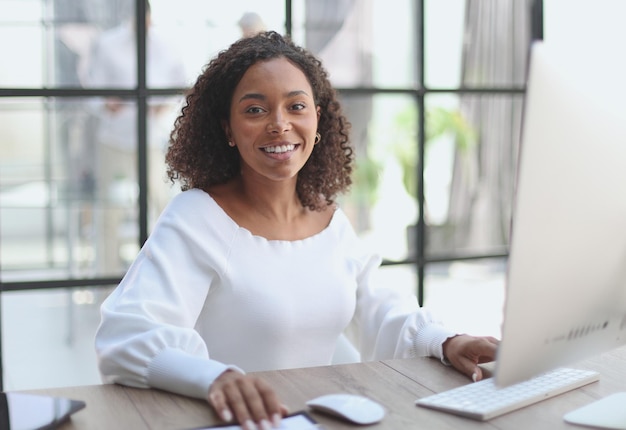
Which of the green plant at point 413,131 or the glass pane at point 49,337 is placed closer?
the glass pane at point 49,337

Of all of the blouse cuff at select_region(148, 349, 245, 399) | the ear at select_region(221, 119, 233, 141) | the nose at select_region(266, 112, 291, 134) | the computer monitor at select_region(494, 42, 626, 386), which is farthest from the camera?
the ear at select_region(221, 119, 233, 141)

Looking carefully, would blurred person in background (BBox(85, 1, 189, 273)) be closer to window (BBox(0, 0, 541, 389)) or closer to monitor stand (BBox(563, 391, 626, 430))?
window (BBox(0, 0, 541, 389))

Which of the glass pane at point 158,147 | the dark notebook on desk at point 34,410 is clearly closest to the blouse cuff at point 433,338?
the dark notebook on desk at point 34,410

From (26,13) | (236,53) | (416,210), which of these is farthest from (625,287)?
(26,13)

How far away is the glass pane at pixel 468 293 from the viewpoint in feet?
9.99

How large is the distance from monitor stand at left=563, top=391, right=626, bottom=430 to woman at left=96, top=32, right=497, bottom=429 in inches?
11.5

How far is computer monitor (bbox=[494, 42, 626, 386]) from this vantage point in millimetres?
1092

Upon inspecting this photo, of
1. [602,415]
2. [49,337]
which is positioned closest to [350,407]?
[602,415]

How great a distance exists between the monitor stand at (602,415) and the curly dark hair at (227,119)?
3.12 feet

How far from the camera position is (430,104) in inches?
115

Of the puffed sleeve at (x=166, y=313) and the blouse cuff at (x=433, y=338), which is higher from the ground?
the puffed sleeve at (x=166, y=313)

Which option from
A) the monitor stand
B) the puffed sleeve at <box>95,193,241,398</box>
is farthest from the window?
the monitor stand

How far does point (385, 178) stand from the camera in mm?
2955

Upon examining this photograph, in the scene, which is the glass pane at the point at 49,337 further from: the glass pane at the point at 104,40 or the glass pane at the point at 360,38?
the glass pane at the point at 360,38
